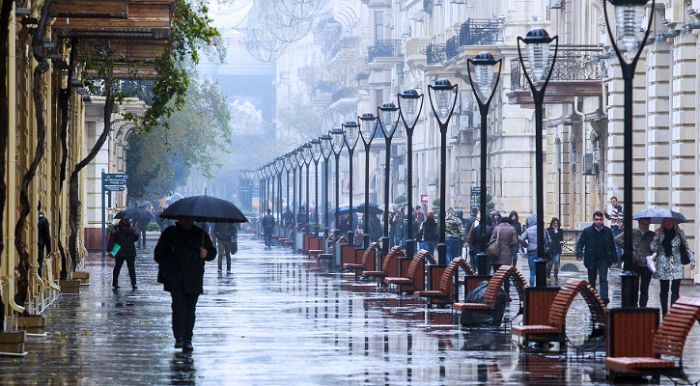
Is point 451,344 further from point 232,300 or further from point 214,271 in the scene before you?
point 214,271

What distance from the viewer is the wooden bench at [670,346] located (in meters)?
16.0

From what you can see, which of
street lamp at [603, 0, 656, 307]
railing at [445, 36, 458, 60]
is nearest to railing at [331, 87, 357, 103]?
railing at [445, 36, 458, 60]

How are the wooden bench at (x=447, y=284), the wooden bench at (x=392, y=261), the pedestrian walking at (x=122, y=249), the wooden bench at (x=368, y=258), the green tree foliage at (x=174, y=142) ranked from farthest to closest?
the green tree foliage at (x=174, y=142) < the wooden bench at (x=368, y=258) < the wooden bench at (x=392, y=261) < the pedestrian walking at (x=122, y=249) < the wooden bench at (x=447, y=284)

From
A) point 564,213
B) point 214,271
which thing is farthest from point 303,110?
point 214,271

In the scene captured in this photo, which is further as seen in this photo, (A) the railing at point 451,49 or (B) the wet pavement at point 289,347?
(A) the railing at point 451,49

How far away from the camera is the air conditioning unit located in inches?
2003

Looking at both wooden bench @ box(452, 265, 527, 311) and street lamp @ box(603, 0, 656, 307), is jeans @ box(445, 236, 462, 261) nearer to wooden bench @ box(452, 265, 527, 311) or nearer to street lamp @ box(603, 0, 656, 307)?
wooden bench @ box(452, 265, 527, 311)

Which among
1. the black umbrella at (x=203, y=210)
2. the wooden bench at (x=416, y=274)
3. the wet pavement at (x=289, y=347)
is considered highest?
the black umbrella at (x=203, y=210)

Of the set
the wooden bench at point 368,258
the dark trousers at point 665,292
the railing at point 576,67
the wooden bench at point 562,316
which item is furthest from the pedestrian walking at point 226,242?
the wooden bench at point 562,316

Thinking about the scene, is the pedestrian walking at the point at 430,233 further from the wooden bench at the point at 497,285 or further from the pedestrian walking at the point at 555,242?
the wooden bench at the point at 497,285

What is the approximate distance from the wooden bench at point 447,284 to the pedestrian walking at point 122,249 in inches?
271

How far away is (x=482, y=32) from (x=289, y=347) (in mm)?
47086

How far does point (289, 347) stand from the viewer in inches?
809

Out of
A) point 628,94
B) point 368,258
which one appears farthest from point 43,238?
point 628,94
